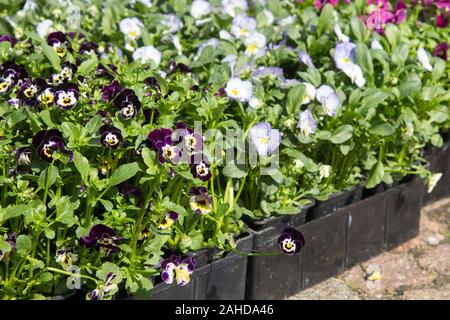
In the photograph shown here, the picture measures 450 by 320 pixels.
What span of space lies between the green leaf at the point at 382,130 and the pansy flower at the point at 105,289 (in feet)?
3.25

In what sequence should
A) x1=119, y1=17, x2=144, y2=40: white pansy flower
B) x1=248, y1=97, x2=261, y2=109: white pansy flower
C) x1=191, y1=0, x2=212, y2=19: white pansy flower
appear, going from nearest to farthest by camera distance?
1. x1=248, y1=97, x2=261, y2=109: white pansy flower
2. x1=119, y1=17, x2=144, y2=40: white pansy flower
3. x1=191, y1=0, x2=212, y2=19: white pansy flower

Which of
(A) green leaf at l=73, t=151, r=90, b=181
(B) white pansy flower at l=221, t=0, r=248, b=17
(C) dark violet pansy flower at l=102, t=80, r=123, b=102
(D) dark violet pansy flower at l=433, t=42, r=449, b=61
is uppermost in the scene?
(B) white pansy flower at l=221, t=0, r=248, b=17

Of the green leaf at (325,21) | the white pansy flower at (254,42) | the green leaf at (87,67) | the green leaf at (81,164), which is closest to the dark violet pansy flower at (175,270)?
the green leaf at (81,164)

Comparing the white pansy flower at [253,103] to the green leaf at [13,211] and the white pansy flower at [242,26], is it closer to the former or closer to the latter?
the white pansy flower at [242,26]

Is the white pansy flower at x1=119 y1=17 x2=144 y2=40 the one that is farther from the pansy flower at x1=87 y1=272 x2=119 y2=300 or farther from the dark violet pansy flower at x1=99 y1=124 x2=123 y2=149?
the pansy flower at x1=87 y1=272 x2=119 y2=300

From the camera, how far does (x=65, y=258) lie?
2.11 metres

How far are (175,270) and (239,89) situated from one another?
24.4 inches

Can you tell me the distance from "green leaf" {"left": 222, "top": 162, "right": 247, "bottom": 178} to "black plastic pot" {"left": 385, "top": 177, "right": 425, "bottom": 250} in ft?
2.75

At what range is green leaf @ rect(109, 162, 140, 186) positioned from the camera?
6.77 feet

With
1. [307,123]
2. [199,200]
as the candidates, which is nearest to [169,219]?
[199,200]

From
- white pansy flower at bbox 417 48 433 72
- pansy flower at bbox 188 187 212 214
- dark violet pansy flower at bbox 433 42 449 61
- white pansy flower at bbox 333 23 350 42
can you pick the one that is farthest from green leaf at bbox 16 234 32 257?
dark violet pansy flower at bbox 433 42 449 61

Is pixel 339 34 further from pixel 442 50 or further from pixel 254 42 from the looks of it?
pixel 442 50

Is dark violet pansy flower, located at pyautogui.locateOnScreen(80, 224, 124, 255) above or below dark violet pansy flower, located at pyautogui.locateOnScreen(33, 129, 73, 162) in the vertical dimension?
below
